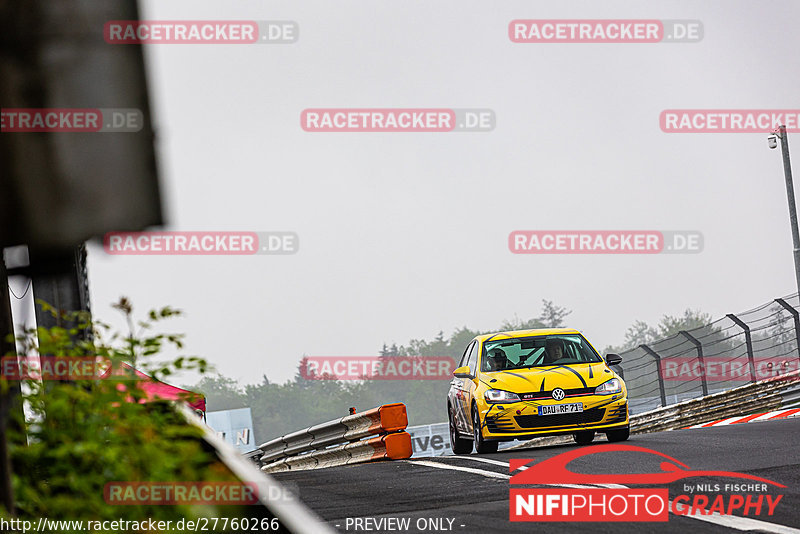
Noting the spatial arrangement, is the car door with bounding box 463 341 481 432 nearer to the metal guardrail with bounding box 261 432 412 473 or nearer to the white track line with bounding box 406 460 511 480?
the metal guardrail with bounding box 261 432 412 473

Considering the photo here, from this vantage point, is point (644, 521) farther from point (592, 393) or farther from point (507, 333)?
point (507, 333)

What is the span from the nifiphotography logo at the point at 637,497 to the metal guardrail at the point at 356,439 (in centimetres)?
439

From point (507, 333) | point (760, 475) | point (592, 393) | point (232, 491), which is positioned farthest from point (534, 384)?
point (232, 491)

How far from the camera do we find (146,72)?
505 centimetres

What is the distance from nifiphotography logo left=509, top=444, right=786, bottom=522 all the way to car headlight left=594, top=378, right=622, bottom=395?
3.51 metres

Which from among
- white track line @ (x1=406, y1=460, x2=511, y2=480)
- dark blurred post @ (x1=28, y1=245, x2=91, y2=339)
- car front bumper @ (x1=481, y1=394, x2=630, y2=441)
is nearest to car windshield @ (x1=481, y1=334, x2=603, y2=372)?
car front bumper @ (x1=481, y1=394, x2=630, y2=441)

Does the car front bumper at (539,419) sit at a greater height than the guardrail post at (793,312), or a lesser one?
lesser

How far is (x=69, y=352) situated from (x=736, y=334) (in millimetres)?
19155

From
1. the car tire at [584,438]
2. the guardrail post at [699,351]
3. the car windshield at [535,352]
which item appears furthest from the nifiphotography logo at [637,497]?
the guardrail post at [699,351]

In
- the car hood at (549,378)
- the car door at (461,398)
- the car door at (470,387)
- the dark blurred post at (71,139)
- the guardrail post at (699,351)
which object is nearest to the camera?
the dark blurred post at (71,139)

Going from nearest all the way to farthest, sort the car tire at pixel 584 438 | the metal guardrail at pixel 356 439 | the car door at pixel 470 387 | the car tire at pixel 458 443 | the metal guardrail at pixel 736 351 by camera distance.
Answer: the car door at pixel 470 387 < the metal guardrail at pixel 356 439 < the car tire at pixel 584 438 < the car tire at pixel 458 443 < the metal guardrail at pixel 736 351

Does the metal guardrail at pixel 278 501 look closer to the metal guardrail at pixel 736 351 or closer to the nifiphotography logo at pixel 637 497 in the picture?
the nifiphotography logo at pixel 637 497

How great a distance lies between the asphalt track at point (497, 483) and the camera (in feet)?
21.5

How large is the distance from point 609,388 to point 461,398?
220cm
